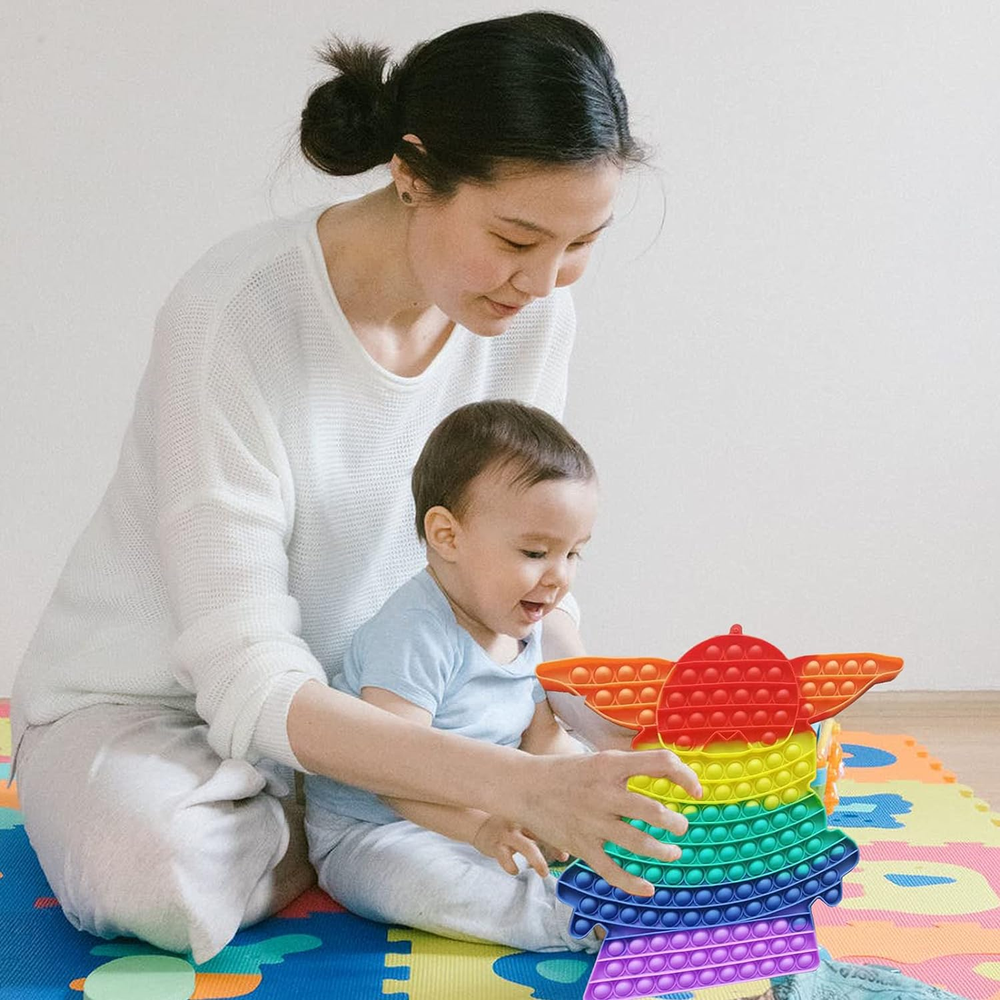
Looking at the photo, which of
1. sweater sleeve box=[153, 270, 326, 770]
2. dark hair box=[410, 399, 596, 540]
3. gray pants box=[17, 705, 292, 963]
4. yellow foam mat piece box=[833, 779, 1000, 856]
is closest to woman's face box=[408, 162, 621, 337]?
dark hair box=[410, 399, 596, 540]

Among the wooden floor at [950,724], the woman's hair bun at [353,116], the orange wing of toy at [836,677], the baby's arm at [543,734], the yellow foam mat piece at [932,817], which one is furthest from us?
the wooden floor at [950,724]

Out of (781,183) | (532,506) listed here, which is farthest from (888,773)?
(781,183)

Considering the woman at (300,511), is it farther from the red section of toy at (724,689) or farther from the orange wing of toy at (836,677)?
the orange wing of toy at (836,677)

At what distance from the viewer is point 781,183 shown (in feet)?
7.84

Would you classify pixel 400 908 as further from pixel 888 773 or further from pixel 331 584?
pixel 888 773

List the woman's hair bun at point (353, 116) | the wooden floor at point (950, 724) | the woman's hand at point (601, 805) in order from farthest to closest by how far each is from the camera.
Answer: the wooden floor at point (950, 724), the woman's hair bun at point (353, 116), the woman's hand at point (601, 805)

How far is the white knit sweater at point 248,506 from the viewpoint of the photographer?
1.25m

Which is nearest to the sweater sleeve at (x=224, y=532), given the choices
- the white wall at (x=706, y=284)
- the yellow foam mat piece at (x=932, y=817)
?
the yellow foam mat piece at (x=932, y=817)

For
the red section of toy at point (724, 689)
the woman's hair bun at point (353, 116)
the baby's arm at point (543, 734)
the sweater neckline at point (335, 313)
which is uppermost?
the woman's hair bun at point (353, 116)

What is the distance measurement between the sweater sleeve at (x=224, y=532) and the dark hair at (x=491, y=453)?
0.47 ft

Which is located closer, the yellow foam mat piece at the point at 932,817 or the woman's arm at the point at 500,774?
the woman's arm at the point at 500,774

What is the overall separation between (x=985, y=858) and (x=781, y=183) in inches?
49.8

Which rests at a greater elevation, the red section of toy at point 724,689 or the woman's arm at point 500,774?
Answer: the red section of toy at point 724,689

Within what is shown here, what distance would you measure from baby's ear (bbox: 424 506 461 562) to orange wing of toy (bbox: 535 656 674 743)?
1.10ft
